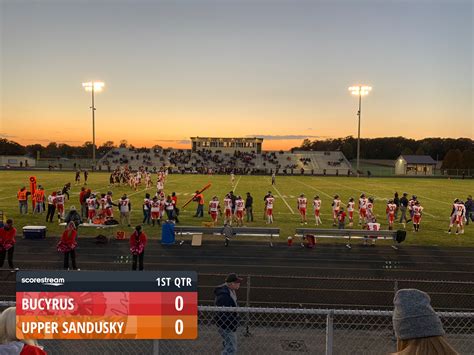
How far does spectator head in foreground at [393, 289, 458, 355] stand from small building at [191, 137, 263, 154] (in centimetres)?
10542

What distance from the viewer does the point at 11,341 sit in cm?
251

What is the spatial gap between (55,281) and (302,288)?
6.11 metres

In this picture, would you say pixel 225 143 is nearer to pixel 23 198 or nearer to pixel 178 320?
pixel 23 198

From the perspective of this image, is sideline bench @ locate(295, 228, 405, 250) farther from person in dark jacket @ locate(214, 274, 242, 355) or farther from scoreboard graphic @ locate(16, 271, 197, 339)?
person in dark jacket @ locate(214, 274, 242, 355)

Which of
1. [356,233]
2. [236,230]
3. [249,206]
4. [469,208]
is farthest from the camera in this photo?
[469,208]

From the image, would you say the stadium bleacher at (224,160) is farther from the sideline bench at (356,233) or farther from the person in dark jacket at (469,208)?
the sideline bench at (356,233)

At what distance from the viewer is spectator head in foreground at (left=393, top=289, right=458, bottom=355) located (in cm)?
188

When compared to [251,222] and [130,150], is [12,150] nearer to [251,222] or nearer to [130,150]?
[130,150]

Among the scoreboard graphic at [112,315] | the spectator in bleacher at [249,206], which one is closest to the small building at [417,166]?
the spectator in bleacher at [249,206]

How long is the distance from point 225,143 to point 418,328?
107 metres

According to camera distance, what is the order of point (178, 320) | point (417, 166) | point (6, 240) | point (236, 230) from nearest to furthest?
1. point (178, 320)
2. point (6, 240)
3. point (236, 230)
4. point (417, 166)

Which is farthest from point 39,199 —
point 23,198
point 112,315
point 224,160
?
point 224,160

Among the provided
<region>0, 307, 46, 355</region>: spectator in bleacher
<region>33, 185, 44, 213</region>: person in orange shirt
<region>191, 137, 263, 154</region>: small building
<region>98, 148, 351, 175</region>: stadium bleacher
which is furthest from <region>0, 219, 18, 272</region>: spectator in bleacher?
→ <region>191, 137, 263, 154</region>: small building

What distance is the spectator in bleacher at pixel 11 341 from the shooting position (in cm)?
245
